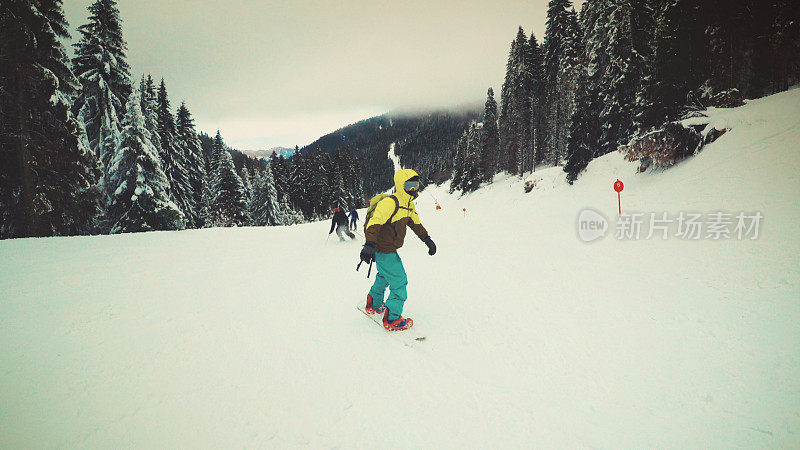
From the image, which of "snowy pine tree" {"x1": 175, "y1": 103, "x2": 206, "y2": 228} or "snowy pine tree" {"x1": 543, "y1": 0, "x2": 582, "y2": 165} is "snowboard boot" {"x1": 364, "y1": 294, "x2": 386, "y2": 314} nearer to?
"snowy pine tree" {"x1": 543, "y1": 0, "x2": 582, "y2": 165}

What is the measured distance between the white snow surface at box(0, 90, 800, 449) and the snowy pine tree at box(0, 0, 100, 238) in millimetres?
6158

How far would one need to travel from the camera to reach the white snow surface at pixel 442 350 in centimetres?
262

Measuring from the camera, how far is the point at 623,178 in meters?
13.7

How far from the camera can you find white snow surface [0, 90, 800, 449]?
8.60 ft

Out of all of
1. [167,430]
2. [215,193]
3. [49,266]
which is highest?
[215,193]

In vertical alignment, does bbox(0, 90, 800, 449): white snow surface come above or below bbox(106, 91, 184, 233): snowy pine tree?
below

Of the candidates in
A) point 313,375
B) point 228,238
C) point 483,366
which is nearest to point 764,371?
point 483,366

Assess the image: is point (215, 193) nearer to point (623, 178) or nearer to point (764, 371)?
point (623, 178)

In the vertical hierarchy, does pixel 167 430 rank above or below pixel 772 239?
below

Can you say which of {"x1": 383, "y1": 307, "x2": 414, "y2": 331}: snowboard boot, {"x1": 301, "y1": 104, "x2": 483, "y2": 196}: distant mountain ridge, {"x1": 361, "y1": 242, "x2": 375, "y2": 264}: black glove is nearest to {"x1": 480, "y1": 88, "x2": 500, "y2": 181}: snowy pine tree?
{"x1": 383, "y1": 307, "x2": 414, "y2": 331}: snowboard boot

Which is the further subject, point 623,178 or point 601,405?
point 623,178

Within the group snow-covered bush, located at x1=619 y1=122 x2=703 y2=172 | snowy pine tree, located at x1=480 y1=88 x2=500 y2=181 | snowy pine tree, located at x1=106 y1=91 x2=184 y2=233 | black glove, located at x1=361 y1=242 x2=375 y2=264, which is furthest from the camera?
snowy pine tree, located at x1=480 y1=88 x2=500 y2=181

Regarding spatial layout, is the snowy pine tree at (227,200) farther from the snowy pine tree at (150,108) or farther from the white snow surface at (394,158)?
the white snow surface at (394,158)

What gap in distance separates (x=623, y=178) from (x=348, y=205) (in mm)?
48425
